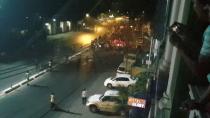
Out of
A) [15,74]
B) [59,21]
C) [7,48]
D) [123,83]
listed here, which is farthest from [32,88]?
[59,21]

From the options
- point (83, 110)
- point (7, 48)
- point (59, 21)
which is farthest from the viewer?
point (59, 21)

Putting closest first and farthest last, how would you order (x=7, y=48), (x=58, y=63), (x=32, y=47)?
(x=58, y=63)
(x=7, y=48)
(x=32, y=47)

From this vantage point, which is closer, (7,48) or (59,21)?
(7,48)

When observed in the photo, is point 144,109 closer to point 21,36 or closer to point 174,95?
point 174,95

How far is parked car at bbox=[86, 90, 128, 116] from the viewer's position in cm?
2320

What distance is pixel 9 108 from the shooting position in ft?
77.2

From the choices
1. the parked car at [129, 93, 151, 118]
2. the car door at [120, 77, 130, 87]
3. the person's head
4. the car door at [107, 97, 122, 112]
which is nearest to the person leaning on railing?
the person's head

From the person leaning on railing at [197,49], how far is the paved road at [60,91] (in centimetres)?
1858

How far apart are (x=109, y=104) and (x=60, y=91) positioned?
19.7ft

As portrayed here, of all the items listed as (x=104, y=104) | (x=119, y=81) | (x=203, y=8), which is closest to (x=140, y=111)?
(x=104, y=104)

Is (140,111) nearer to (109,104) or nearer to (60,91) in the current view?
(109,104)

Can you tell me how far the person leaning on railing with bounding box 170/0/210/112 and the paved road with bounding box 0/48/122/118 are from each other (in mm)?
18582

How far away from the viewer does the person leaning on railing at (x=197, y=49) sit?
3746 millimetres

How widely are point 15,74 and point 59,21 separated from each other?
3536 cm
